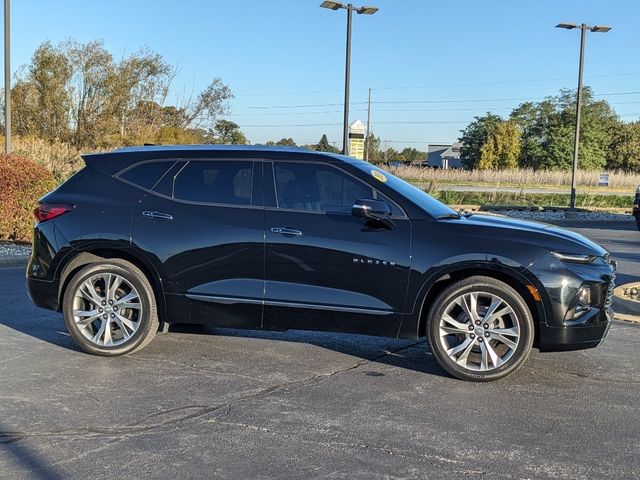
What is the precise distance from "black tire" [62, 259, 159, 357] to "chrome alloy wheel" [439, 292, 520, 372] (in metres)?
2.46

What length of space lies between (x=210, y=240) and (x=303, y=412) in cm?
173

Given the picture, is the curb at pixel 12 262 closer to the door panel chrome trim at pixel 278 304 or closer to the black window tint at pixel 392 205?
the door panel chrome trim at pixel 278 304

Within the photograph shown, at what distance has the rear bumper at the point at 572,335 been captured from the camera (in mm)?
5020

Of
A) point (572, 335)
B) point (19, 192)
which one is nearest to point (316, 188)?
point (572, 335)

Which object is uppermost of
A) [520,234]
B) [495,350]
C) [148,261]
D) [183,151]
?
[183,151]

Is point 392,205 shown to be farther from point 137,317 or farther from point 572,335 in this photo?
point 137,317

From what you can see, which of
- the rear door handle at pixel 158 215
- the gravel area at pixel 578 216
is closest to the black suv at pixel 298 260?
the rear door handle at pixel 158 215

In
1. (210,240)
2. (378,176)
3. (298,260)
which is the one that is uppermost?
(378,176)

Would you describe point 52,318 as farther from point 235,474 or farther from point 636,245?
point 636,245

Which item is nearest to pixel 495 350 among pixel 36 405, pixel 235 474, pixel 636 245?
pixel 235 474

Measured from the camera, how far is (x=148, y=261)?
5555 mm

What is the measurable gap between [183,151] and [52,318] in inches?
107

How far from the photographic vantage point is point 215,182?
5.63m

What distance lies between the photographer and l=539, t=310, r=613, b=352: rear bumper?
5020mm
